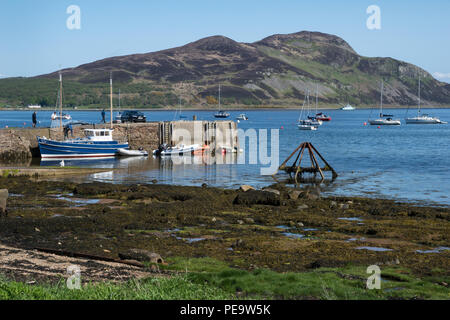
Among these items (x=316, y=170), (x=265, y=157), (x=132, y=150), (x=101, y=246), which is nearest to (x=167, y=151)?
(x=132, y=150)

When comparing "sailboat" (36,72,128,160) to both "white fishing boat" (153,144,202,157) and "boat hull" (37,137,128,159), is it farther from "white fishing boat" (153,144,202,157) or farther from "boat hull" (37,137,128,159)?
"white fishing boat" (153,144,202,157)

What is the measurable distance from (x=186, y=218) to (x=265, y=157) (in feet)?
148

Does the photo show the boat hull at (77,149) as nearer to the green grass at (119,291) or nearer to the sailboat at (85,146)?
the sailboat at (85,146)

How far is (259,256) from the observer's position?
778 inches

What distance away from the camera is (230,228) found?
25.2m

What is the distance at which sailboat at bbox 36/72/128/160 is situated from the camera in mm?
62688

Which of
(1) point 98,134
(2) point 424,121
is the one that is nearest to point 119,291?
(1) point 98,134

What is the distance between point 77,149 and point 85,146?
95 centimetres

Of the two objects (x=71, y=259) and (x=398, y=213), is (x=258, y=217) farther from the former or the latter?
(x=71, y=259)

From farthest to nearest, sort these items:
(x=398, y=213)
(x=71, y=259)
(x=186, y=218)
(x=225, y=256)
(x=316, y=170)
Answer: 1. (x=316, y=170)
2. (x=398, y=213)
3. (x=186, y=218)
4. (x=225, y=256)
5. (x=71, y=259)

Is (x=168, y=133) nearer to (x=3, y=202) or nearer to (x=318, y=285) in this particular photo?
(x=3, y=202)

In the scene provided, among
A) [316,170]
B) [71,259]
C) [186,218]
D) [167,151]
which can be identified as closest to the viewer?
[71,259]

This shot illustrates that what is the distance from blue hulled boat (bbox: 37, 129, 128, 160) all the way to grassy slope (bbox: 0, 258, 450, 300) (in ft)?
159

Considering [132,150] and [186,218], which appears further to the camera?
[132,150]
